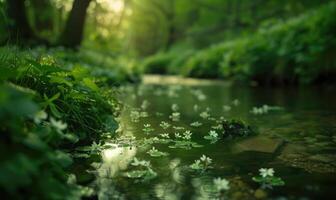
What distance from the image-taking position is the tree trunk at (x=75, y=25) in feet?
41.2

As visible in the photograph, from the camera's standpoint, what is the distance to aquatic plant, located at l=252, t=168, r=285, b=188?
94.8 inches

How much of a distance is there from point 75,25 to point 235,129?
31.9 ft

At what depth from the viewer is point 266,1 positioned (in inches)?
1258

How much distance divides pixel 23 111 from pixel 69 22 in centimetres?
1163

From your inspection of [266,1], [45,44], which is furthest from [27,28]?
[266,1]

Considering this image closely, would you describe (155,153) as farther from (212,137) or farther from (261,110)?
(261,110)

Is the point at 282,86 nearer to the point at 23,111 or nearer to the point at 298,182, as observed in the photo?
the point at 298,182

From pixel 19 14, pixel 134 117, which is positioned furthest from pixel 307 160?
pixel 19 14

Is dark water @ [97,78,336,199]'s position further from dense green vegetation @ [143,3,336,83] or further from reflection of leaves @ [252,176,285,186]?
dense green vegetation @ [143,3,336,83]

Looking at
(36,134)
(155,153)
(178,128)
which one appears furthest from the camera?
(178,128)

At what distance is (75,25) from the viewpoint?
42.5 feet

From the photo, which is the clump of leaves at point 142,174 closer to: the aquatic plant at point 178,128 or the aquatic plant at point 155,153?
the aquatic plant at point 155,153

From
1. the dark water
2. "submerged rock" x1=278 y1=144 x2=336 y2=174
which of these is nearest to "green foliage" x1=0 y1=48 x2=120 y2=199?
the dark water

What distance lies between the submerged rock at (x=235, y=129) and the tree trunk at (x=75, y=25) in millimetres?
9178
